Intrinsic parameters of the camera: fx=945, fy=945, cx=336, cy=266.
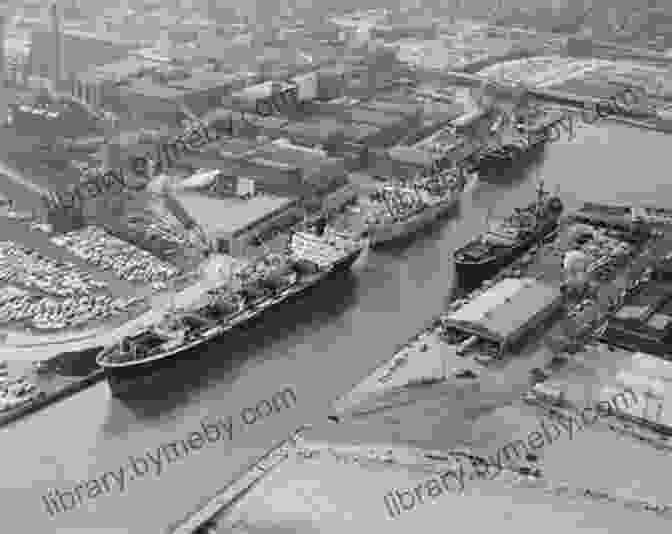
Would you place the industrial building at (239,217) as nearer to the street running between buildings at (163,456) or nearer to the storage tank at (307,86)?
the street running between buildings at (163,456)

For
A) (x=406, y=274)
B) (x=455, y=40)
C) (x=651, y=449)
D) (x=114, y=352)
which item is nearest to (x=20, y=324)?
(x=114, y=352)

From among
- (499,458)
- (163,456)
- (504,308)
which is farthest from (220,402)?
(504,308)

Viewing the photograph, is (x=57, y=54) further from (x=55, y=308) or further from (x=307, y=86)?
(x=55, y=308)

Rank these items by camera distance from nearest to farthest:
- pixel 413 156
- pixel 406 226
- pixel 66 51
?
pixel 406 226 < pixel 413 156 < pixel 66 51

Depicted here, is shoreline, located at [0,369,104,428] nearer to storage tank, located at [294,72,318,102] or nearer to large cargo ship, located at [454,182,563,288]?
large cargo ship, located at [454,182,563,288]

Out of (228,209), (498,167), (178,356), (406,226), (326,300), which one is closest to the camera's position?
(178,356)

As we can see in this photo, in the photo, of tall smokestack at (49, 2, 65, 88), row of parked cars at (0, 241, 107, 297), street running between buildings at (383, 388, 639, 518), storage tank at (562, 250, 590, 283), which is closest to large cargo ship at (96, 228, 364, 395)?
row of parked cars at (0, 241, 107, 297)

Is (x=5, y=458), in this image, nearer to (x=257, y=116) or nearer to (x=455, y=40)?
(x=257, y=116)
